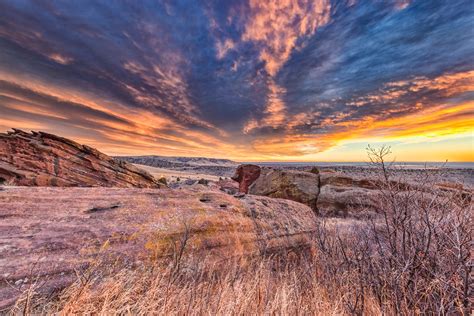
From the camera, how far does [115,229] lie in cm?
365

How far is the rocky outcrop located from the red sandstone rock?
10.3m

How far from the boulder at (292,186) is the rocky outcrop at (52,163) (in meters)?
7.85

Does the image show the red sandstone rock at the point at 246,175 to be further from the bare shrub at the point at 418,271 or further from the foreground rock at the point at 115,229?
the bare shrub at the point at 418,271

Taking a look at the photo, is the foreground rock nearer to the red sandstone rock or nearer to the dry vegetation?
the dry vegetation

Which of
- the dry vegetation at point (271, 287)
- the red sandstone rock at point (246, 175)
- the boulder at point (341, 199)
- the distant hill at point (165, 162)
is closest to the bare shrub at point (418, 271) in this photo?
the dry vegetation at point (271, 287)

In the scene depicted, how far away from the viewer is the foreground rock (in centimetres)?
292

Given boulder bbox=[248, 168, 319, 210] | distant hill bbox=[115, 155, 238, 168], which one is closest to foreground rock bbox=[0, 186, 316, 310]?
boulder bbox=[248, 168, 319, 210]

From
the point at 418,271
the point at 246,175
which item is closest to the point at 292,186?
the point at 246,175

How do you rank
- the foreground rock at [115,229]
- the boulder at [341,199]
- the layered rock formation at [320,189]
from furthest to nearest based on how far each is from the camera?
the layered rock formation at [320,189] → the boulder at [341,199] → the foreground rock at [115,229]

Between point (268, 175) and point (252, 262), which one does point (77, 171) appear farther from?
point (268, 175)

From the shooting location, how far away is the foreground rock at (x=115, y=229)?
292cm

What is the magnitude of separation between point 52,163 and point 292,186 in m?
10.8

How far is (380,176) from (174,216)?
3.85 m

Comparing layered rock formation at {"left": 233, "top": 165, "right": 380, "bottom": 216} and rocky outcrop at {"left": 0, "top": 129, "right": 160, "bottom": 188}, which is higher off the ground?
rocky outcrop at {"left": 0, "top": 129, "right": 160, "bottom": 188}
